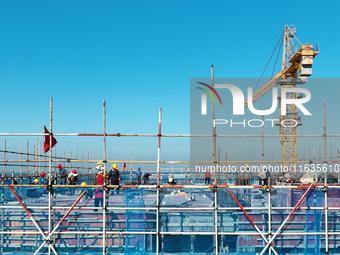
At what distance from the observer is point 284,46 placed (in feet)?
248

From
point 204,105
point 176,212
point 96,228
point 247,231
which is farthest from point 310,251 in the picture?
point 96,228

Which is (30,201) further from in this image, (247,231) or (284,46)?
(284,46)

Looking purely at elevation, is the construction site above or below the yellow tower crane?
below

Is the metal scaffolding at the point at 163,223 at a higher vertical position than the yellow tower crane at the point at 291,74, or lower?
lower

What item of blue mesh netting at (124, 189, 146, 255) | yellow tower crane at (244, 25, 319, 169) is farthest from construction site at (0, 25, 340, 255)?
yellow tower crane at (244, 25, 319, 169)

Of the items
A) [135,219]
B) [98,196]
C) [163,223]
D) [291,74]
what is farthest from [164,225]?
[291,74]

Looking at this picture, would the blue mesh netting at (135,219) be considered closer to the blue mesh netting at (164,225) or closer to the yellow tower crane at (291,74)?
the blue mesh netting at (164,225)

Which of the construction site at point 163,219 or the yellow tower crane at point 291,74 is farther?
the yellow tower crane at point 291,74

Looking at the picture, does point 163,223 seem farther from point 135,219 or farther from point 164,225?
point 135,219

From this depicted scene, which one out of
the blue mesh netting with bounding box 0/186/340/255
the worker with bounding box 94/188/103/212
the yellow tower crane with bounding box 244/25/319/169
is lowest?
the blue mesh netting with bounding box 0/186/340/255

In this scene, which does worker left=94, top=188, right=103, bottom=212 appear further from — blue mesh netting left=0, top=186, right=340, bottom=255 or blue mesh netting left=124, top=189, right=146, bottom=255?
blue mesh netting left=124, top=189, right=146, bottom=255

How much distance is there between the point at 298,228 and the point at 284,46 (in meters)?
70.8

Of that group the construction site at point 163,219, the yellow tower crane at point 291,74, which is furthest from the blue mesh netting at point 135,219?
the yellow tower crane at point 291,74

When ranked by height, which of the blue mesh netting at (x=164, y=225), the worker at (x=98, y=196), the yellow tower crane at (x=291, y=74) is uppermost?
the yellow tower crane at (x=291, y=74)
